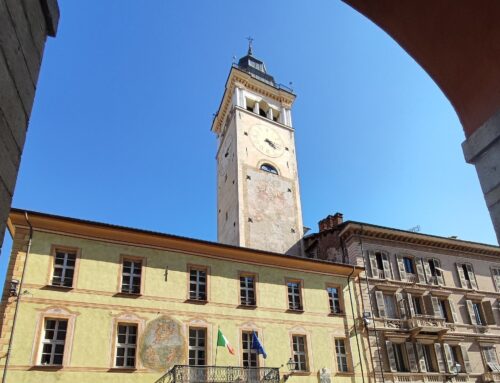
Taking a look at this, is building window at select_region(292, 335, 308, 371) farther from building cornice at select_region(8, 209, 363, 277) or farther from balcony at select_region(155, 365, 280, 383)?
building cornice at select_region(8, 209, 363, 277)

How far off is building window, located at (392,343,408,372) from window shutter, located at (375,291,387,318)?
179 centimetres

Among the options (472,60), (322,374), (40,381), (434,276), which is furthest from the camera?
(434,276)

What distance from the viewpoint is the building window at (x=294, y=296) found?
24.0 m

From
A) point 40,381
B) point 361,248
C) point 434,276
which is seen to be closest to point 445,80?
point 40,381

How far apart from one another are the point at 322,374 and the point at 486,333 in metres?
13.4

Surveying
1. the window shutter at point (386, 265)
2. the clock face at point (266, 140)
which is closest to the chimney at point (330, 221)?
the window shutter at point (386, 265)

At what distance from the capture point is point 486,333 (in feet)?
94.5

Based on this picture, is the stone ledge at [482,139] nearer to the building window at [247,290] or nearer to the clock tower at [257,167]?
the building window at [247,290]

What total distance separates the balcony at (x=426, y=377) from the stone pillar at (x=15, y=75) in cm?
2545

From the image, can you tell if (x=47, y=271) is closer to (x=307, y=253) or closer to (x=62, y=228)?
(x=62, y=228)

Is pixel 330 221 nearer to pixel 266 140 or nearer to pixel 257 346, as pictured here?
pixel 266 140

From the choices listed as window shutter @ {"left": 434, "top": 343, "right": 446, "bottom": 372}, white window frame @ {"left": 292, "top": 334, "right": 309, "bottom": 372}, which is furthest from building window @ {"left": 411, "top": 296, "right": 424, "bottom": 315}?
white window frame @ {"left": 292, "top": 334, "right": 309, "bottom": 372}

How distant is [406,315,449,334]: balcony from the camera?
26125 millimetres

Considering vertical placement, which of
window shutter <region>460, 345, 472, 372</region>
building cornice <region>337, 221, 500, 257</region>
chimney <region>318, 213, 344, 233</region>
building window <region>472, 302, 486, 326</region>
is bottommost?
window shutter <region>460, 345, 472, 372</region>
